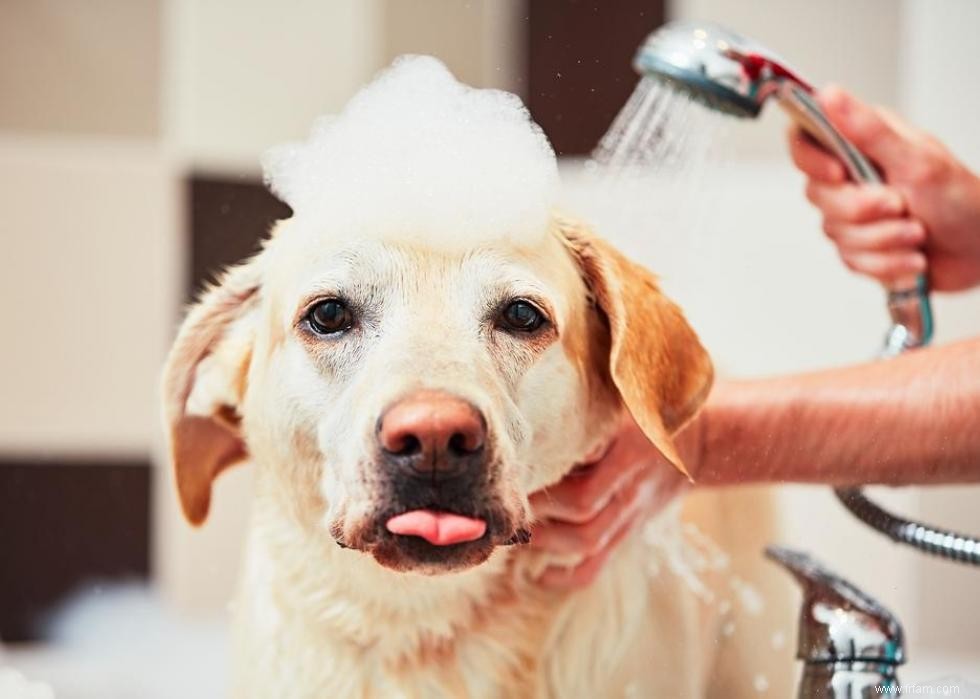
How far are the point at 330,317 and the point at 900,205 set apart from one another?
51cm

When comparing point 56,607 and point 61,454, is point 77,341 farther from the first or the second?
point 56,607

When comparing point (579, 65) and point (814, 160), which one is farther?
point (814, 160)

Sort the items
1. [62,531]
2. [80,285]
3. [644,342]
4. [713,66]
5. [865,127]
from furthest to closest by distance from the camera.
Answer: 1. [80,285]
2. [62,531]
3. [865,127]
4. [713,66]
5. [644,342]

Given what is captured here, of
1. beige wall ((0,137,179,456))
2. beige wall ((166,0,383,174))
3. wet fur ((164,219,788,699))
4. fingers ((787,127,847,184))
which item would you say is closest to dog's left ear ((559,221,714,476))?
wet fur ((164,219,788,699))

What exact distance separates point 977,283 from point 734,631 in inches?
14.5

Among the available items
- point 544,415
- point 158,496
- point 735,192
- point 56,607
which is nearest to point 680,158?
point 735,192

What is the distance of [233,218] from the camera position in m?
0.76

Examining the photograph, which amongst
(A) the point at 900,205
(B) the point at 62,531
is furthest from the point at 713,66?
(B) the point at 62,531

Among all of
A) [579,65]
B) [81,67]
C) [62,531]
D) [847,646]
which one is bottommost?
[62,531]

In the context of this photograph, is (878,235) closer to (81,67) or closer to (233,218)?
(233,218)

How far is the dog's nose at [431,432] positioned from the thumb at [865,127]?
0.44 metres

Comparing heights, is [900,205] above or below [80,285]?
above

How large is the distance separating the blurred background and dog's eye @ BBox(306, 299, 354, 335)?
7 centimetres

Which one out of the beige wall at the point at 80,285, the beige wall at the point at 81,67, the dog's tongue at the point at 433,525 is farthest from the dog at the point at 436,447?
the beige wall at the point at 81,67
